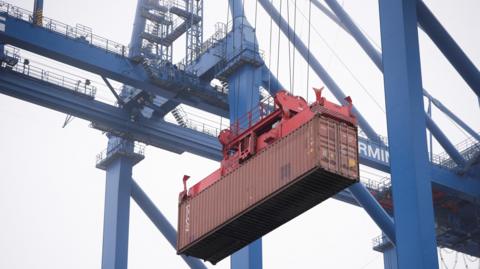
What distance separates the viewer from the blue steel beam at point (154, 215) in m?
49.5

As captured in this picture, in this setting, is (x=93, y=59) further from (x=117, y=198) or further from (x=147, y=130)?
(x=117, y=198)

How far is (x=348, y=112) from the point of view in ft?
103

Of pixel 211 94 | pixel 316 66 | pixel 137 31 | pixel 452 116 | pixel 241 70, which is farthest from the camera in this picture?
pixel 452 116

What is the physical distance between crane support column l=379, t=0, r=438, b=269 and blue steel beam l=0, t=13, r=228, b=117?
13501 mm

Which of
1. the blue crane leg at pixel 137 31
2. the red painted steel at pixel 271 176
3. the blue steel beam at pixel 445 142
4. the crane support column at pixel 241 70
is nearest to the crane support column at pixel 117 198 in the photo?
the blue crane leg at pixel 137 31

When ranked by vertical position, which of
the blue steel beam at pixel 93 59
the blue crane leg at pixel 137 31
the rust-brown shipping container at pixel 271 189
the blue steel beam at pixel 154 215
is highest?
the blue crane leg at pixel 137 31

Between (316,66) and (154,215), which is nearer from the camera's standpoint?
(154,215)

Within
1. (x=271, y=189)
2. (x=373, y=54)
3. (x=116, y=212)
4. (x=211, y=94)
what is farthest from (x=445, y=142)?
(x=271, y=189)

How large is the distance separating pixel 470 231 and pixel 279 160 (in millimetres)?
27469

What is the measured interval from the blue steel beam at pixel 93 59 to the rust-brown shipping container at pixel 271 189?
31.8ft

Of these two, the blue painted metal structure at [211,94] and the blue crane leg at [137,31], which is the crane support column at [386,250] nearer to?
the blue painted metal structure at [211,94]

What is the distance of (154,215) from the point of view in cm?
4997

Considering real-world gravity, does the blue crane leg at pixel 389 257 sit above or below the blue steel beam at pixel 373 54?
below

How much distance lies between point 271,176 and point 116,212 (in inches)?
671
